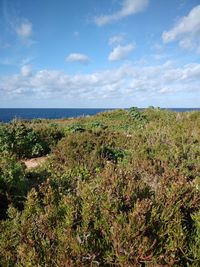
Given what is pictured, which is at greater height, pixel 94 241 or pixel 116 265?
pixel 94 241

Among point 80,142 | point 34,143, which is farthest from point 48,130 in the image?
point 80,142

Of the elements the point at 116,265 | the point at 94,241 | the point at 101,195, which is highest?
the point at 101,195

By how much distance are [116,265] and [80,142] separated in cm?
714

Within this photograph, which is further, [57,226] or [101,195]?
[101,195]

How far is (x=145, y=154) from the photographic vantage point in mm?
9438

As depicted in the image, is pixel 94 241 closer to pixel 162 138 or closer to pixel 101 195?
pixel 101 195

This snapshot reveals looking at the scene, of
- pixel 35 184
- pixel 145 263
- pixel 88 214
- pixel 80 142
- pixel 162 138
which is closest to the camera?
pixel 145 263

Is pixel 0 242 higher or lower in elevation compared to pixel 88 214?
lower

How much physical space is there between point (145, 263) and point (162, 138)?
8.40 meters

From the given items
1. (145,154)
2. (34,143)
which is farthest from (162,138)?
(34,143)

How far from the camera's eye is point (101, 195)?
4449 millimetres

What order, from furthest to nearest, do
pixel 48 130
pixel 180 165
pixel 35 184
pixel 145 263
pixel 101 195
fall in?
pixel 48 130, pixel 180 165, pixel 35 184, pixel 101 195, pixel 145 263

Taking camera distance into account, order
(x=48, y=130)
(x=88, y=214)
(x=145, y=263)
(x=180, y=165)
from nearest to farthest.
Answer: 1. (x=145, y=263)
2. (x=88, y=214)
3. (x=180, y=165)
4. (x=48, y=130)

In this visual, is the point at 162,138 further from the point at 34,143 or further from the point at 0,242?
the point at 0,242
